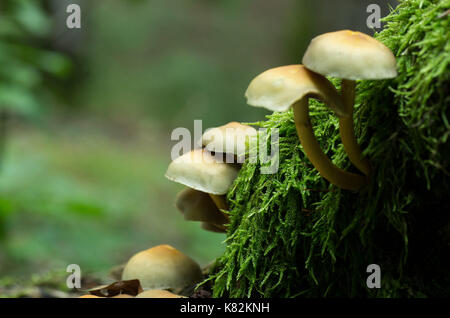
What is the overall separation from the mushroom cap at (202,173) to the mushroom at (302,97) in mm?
517

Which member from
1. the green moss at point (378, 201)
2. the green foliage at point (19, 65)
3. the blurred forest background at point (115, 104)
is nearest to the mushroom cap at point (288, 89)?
the green moss at point (378, 201)

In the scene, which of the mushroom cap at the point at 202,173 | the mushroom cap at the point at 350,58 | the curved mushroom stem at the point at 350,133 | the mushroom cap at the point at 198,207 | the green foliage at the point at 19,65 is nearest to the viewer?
the mushroom cap at the point at 350,58

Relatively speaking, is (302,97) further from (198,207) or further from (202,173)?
(198,207)

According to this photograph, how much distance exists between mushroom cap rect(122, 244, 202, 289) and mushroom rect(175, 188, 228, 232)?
21 cm

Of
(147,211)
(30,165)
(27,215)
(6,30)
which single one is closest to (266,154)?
(6,30)

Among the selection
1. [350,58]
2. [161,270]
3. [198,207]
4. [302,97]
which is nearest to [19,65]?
[198,207]

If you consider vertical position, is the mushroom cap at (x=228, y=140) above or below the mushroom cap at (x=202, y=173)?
above

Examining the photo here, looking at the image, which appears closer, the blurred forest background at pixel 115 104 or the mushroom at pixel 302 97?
the mushroom at pixel 302 97

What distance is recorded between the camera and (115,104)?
1227 cm

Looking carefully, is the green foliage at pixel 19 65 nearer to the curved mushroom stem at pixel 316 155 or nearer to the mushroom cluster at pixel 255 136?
the mushroom cluster at pixel 255 136

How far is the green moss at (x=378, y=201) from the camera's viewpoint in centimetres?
143

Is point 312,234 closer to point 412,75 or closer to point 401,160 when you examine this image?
point 401,160

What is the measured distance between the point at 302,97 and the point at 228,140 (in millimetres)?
552
